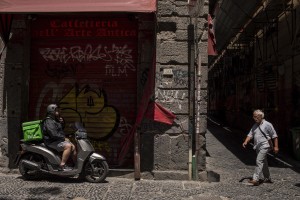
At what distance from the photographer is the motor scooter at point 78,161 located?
8.15 meters

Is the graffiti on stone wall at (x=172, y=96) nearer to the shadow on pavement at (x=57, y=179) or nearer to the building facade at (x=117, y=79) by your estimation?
the building facade at (x=117, y=79)

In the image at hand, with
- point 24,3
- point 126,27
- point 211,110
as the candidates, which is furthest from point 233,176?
point 211,110

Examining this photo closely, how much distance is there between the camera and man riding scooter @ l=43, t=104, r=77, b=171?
8.12 metres

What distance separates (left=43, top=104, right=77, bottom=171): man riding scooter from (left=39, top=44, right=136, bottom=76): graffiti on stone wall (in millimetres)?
1427

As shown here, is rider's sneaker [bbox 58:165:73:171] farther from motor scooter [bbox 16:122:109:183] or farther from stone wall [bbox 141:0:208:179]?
stone wall [bbox 141:0:208:179]

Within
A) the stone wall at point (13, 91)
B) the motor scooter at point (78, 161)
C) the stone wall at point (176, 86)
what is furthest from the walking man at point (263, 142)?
the stone wall at point (13, 91)

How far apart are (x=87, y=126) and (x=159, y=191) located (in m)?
2.43

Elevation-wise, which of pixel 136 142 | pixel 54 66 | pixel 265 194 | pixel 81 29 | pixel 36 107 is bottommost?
pixel 265 194

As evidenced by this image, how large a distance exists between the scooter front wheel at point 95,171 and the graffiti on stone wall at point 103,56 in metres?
2.08

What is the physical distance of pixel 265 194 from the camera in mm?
7715

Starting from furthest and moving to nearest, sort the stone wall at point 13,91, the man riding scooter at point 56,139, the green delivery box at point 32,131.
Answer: the stone wall at point 13,91, the green delivery box at point 32,131, the man riding scooter at point 56,139

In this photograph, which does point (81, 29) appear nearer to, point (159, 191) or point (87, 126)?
point (87, 126)

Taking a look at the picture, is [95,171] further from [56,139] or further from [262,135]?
[262,135]

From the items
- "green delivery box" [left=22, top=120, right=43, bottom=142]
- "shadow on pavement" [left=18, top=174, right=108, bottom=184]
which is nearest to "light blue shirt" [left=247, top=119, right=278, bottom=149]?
"shadow on pavement" [left=18, top=174, right=108, bottom=184]
